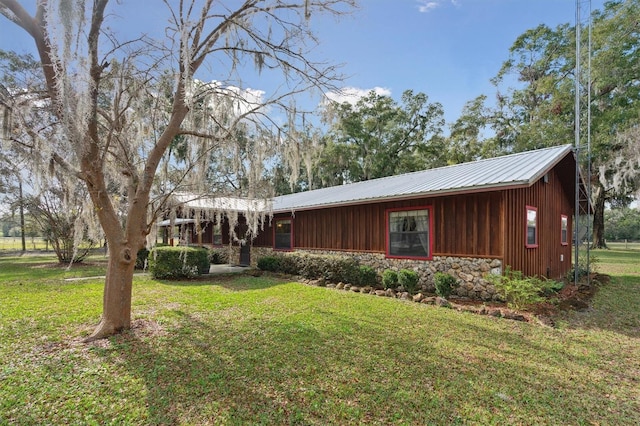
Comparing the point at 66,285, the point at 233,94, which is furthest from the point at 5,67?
the point at 66,285

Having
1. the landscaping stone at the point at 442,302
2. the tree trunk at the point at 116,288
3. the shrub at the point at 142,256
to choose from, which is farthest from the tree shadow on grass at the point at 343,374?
the shrub at the point at 142,256

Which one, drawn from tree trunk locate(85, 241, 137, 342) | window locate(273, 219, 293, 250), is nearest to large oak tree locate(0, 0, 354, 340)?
tree trunk locate(85, 241, 137, 342)

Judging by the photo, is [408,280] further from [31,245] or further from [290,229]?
[31,245]

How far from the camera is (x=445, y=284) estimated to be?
7.20 meters

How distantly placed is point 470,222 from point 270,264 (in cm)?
700

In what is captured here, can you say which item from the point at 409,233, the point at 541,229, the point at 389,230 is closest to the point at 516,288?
the point at 409,233

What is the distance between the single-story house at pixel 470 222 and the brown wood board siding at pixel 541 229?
23mm

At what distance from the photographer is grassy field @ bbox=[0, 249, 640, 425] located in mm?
2764

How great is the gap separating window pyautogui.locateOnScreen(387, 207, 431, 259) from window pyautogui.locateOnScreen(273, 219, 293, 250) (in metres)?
4.99

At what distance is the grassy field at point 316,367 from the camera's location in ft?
9.07

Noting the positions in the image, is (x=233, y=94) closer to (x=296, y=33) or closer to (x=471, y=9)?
(x=296, y=33)

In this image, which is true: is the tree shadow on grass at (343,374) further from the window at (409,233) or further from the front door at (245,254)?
the front door at (245,254)

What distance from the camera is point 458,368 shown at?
3.62m

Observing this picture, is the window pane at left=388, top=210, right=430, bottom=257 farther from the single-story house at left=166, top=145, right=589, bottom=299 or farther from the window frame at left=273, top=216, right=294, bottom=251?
the window frame at left=273, top=216, right=294, bottom=251
